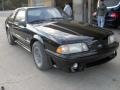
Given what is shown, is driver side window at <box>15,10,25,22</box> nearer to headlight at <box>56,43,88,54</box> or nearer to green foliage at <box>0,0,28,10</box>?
headlight at <box>56,43,88,54</box>

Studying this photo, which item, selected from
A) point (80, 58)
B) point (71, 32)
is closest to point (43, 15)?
point (71, 32)

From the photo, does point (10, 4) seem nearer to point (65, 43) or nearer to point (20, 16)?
point (20, 16)

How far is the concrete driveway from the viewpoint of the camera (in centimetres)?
418

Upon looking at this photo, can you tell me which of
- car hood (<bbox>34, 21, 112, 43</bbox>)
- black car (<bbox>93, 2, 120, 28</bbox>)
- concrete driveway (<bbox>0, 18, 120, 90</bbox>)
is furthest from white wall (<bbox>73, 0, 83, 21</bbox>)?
car hood (<bbox>34, 21, 112, 43</bbox>)

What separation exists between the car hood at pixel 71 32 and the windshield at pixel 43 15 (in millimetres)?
500

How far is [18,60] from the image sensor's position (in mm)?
5934

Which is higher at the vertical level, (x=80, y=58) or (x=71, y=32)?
(x=71, y=32)

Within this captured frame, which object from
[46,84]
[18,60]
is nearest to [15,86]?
[46,84]

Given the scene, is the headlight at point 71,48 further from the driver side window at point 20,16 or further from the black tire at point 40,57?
the driver side window at point 20,16

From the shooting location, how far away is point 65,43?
413 centimetres

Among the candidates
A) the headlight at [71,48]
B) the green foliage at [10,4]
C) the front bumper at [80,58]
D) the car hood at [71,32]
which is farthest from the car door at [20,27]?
the green foliage at [10,4]

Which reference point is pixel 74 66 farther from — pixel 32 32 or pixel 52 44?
pixel 32 32

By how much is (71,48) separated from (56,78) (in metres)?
0.85

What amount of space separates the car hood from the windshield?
0.50 m
